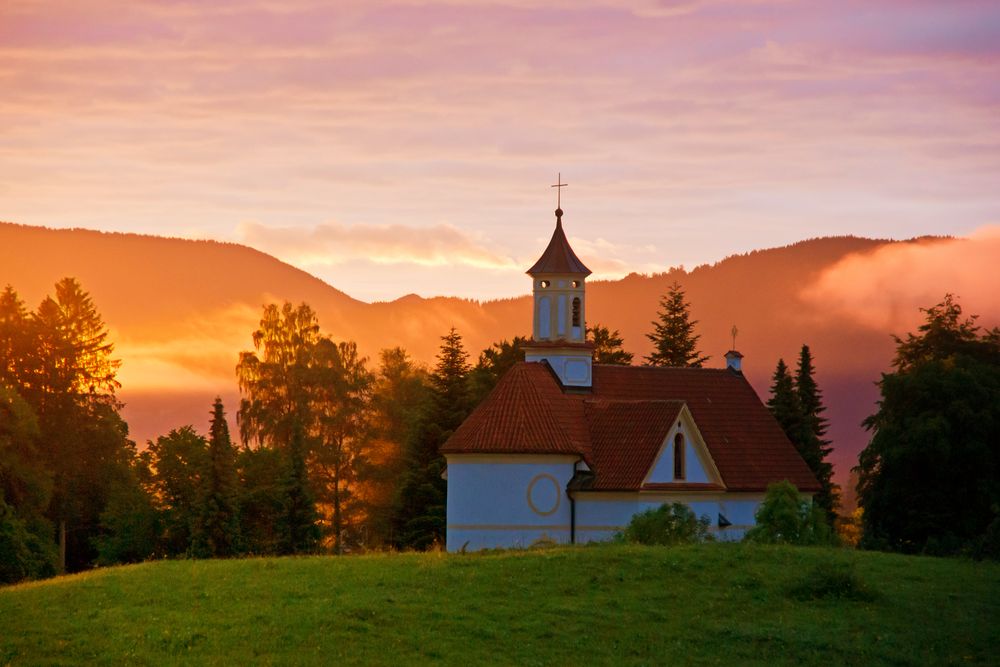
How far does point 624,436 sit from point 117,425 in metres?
26.8

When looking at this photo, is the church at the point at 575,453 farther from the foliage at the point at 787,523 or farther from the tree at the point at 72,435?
the tree at the point at 72,435

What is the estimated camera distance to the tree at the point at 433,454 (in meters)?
69.5

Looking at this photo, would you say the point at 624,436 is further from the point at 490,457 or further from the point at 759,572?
the point at 759,572

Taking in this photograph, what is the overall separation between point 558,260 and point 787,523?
18.4 meters

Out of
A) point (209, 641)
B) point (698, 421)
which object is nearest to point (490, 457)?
point (698, 421)

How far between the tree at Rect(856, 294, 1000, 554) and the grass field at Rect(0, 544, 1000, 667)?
1044 inches

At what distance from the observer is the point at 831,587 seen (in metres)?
29.9

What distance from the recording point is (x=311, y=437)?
85.4 meters

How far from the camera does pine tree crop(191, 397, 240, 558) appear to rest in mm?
60688

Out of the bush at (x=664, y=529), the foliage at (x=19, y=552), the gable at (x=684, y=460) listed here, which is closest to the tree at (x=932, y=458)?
the gable at (x=684, y=460)

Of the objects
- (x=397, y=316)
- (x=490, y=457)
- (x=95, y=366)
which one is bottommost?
(x=490, y=457)

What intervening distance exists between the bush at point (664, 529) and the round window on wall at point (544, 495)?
1026cm

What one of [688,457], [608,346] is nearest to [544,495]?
[688,457]

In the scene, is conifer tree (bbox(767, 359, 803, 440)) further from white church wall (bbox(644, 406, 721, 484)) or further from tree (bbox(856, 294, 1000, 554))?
white church wall (bbox(644, 406, 721, 484))
